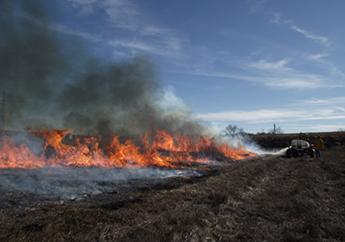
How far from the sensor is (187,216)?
1035 cm

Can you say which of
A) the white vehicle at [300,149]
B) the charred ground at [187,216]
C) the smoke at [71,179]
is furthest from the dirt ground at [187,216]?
the white vehicle at [300,149]

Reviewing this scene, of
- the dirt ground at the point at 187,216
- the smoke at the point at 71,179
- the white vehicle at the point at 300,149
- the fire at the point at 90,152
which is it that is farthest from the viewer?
the white vehicle at the point at 300,149

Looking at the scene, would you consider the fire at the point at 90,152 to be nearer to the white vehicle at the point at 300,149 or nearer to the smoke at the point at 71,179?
the smoke at the point at 71,179

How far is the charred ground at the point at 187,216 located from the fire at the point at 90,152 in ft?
28.6

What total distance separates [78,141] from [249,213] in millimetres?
18787

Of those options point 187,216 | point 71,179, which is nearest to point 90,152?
point 71,179

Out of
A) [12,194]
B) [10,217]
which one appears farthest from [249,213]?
[12,194]

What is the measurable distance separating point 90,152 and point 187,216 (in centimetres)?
1723

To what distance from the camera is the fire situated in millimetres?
23031

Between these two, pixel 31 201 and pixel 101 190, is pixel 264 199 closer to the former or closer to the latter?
pixel 101 190

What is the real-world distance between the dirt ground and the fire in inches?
347

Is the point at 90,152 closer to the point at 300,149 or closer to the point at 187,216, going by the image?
the point at 187,216

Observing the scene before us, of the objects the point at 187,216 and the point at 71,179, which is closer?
the point at 187,216

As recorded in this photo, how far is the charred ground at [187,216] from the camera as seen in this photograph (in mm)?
A: 8828
